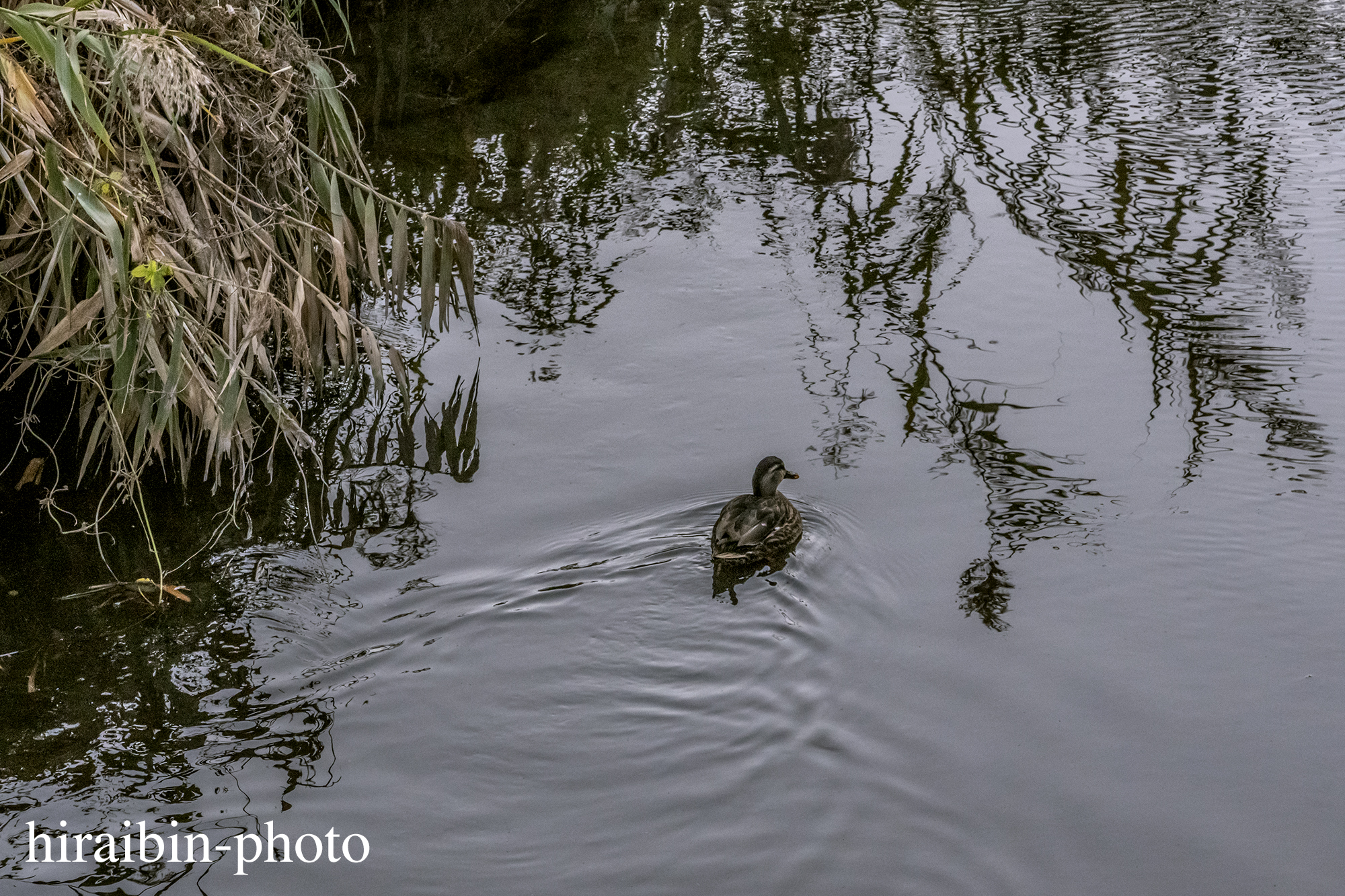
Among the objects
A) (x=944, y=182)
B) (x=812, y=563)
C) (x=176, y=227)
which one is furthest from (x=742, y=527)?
(x=944, y=182)

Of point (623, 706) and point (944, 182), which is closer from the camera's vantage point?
point (623, 706)

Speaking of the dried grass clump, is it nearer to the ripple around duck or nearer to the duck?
the ripple around duck

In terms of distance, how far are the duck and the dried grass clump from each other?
5.44 feet

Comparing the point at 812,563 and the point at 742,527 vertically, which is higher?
Result: the point at 742,527

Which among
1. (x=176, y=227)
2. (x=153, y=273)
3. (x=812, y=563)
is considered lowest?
(x=812, y=563)

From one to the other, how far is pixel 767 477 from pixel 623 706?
148cm

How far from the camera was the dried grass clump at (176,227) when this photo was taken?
4.34 metres

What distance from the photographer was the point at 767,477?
17.7ft

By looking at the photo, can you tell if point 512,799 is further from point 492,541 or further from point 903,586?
point 903,586

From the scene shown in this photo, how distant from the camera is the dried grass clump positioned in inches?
171

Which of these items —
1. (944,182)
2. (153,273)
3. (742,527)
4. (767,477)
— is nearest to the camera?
(153,273)

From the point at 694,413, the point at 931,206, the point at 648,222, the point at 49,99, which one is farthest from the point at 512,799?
the point at 931,206

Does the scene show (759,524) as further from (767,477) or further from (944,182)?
(944,182)

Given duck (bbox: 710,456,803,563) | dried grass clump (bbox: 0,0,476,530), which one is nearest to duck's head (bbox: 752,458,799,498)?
duck (bbox: 710,456,803,563)
